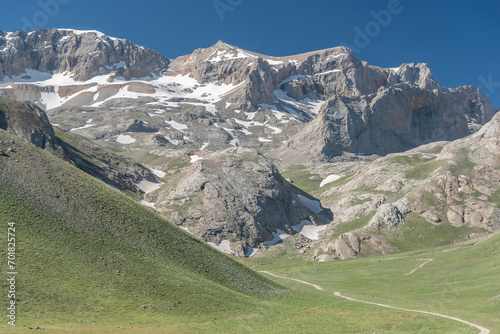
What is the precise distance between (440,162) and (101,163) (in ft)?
482

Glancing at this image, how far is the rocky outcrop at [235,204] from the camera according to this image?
12069cm

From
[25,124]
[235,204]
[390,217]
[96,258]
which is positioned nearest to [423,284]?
[96,258]

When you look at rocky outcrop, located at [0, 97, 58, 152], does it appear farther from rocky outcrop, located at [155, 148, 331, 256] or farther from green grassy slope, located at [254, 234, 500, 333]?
green grassy slope, located at [254, 234, 500, 333]

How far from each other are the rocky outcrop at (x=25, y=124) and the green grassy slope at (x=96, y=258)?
7315 cm

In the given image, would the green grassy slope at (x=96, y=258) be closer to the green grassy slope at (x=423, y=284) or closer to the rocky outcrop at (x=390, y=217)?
the green grassy slope at (x=423, y=284)

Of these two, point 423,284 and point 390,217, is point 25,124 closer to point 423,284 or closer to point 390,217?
point 390,217

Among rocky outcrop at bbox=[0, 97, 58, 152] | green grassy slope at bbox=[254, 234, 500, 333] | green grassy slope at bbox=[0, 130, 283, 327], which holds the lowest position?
green grassy slope at bbox=[254, 234, 500, 333]

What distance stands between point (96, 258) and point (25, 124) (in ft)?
333

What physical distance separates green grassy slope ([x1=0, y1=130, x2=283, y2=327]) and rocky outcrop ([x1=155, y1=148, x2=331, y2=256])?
5684 centimetres

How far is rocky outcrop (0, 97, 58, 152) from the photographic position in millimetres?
118562

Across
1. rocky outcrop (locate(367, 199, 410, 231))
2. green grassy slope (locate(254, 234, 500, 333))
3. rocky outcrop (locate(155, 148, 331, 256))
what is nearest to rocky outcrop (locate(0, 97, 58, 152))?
rocky outcrop (locate(155, 148, 331, 256))

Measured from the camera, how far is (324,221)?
140250 millimetres

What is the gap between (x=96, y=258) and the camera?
43.0 metres

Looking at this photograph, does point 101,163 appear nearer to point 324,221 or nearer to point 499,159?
point 324,221
